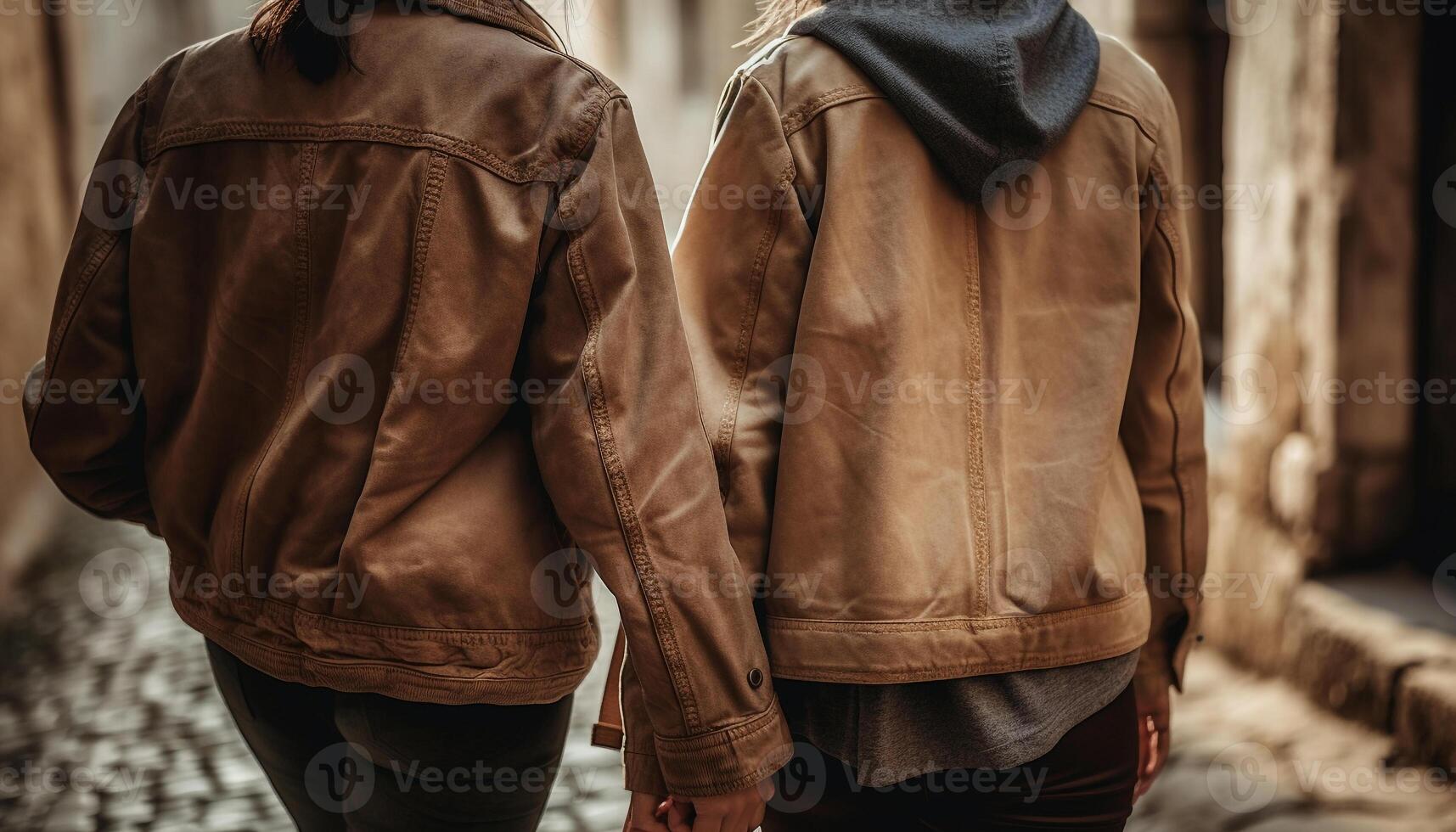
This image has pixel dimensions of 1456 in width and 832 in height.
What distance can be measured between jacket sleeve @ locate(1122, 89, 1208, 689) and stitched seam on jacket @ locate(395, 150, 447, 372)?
1028mm

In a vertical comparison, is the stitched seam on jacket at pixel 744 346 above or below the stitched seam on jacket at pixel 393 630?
above

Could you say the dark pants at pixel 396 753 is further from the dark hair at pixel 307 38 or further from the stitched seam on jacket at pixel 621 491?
the dark hair at pixel 307 38

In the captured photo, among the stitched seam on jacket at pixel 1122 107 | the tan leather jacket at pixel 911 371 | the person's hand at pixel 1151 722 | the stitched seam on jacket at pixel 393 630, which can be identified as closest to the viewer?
the stitched seam on jacket at pixel 393 630

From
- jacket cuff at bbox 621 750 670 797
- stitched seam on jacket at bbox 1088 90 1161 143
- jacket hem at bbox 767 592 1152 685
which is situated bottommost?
jacket cuff at bbox 621 750 670 797

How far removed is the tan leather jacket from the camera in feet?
5.68

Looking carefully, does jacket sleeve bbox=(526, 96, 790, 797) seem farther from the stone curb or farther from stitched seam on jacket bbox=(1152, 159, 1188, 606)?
the stone curb

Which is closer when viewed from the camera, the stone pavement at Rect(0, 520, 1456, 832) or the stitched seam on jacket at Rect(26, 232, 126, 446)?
the stitched seam on jacket at Rect(26, 232, 126, 446)

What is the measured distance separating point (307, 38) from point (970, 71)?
2.79 ft

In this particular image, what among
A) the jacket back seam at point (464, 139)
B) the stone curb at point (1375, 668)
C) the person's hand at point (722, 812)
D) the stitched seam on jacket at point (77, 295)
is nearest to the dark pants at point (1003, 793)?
the person's hand at point (722, 812)

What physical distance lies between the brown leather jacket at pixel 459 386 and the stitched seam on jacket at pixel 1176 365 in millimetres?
780

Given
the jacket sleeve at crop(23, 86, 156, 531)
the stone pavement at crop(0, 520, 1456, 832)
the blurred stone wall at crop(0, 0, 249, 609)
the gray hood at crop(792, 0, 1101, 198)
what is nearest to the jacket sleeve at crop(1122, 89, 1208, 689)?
the gray hood at crop(792, 0, 1101, 198)

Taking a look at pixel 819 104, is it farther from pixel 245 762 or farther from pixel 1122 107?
pixel 245 762

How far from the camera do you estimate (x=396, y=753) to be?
1.65 m

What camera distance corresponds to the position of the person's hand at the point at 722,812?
1.68m
